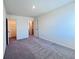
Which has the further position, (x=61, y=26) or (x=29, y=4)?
(x=61, y=26)

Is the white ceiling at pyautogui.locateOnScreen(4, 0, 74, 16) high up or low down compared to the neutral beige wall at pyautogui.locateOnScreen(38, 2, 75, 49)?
up

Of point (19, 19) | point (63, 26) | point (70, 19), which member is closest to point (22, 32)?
point (19, 19)

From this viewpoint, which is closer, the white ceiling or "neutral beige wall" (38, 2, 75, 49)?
the white ceiling

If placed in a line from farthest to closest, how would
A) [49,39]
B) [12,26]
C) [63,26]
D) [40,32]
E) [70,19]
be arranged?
[12,26]
[40,32]
[49,39]
[63,26]
[70,19]

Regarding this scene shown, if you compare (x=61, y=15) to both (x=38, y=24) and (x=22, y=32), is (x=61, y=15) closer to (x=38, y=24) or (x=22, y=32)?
(x=38, y=24)

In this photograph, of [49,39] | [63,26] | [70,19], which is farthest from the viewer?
[49,39]

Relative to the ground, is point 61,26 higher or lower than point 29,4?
lower

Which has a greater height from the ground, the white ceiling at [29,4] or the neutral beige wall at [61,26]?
the white ceiling at [29,4]

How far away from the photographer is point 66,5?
460 centimetres

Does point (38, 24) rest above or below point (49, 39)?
above

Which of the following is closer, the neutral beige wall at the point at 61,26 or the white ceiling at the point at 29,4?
the white ceiling at the point at 29,4

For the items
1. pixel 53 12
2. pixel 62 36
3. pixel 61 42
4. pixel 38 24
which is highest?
pixel 53 12

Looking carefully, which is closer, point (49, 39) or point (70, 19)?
point (70, 19)
